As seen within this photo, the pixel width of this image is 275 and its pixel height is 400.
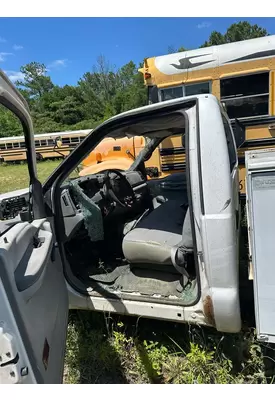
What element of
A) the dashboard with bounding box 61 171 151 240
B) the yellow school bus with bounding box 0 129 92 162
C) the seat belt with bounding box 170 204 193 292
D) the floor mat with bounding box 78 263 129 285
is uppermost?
the yellow school bus with bounding box 0 129 92 162

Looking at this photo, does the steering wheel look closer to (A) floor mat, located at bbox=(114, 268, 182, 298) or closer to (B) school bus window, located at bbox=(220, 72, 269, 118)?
(A) floor mat, located at bbox=(114, 268, 182, 298)

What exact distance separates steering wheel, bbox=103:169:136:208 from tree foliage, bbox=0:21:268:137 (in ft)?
100

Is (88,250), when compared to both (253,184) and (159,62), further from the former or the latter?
(159,62)

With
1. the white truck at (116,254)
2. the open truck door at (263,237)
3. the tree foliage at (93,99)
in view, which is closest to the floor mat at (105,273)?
the white truck at (116,254)

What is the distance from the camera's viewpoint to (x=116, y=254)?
11.1 ft

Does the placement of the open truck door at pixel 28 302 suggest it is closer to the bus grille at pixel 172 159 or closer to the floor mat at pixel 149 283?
the floor mat at pixel 149 283

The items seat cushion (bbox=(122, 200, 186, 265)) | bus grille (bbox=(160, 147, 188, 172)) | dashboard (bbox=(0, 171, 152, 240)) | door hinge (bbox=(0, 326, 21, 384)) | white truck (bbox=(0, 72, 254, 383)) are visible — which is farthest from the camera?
bus grille (bbox=(160, 147, 188, 172))

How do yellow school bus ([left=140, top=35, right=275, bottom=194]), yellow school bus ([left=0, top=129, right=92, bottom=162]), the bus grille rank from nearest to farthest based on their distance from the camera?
yellow school bus ([left=140, top=35, right=275, bottom=194]) → the bus grille → yellow school bus ([left=0, top=129, right=92, bottom=162])

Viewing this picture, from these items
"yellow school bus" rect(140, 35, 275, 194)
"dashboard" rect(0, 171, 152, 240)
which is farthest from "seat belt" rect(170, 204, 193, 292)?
"yellow school bus" rect(140, 35, 275, 194)

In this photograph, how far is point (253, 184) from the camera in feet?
6.30

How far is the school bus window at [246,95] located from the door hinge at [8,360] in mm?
5442

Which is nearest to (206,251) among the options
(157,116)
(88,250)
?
(157,116)

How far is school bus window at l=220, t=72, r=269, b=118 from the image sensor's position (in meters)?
5.61

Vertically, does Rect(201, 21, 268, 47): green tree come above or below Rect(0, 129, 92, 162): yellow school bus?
above
